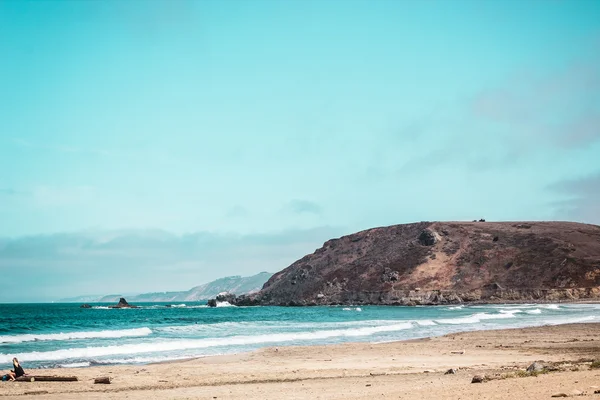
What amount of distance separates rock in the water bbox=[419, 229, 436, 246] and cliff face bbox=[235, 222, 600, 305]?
0.80 feet

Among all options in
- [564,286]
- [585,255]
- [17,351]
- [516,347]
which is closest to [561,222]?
[585,255]

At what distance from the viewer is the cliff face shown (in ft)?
348

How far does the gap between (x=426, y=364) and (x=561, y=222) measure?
132 m

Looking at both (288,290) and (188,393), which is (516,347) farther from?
(288,290)

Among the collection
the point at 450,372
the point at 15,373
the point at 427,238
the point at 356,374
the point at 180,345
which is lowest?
the point at 180,345

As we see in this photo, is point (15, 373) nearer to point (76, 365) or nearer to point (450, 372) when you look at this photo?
point (76, 365)

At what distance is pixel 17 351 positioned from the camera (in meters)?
31.5

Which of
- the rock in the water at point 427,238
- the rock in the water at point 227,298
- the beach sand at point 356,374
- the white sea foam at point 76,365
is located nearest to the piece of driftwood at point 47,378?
the beach sand at point 356,374

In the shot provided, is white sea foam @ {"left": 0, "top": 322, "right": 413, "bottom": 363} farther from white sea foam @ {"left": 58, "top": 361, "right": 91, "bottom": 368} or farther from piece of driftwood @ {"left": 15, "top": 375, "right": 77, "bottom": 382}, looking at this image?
piece of driftwood @ {"left": 15, "top": 375, "right": 77, "bottom": 382}

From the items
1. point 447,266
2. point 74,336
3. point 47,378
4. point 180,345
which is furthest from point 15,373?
point 447,266

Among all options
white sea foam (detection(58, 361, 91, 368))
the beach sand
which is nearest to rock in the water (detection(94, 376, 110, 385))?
the beach sand

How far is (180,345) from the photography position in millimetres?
34562

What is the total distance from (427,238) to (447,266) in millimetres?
13219

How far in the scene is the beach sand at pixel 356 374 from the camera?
46.2 feet
